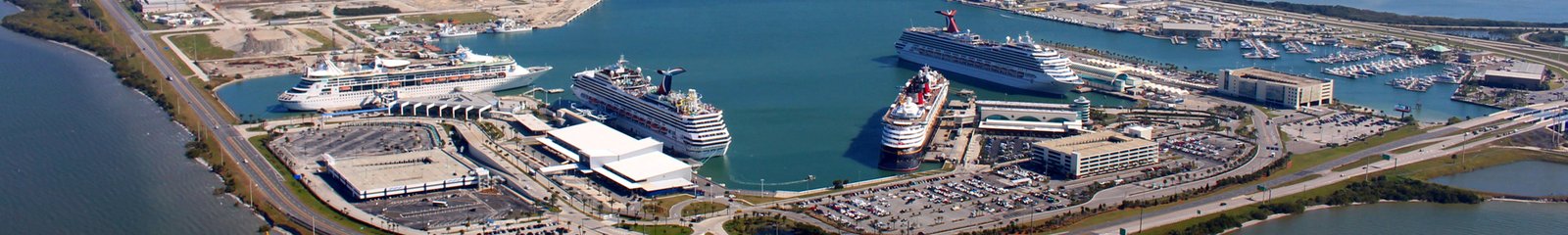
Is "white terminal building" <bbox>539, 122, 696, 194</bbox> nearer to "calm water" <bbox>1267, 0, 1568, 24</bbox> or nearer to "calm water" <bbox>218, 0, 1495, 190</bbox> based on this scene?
"calm water" <bbox>218, 0, 1495, 190</bbox>

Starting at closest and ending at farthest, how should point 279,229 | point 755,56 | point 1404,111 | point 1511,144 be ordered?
1. point 279,229
2. point 1511,144
3. point 1404,111
4. point 755,56

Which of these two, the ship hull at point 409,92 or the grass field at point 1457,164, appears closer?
the grass field at point 1457,164

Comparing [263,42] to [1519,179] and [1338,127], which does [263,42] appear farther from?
[1519,179]

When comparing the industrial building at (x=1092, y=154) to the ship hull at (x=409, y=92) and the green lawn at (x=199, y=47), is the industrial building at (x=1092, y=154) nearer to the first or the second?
the ship hull at (x=409, y=92)

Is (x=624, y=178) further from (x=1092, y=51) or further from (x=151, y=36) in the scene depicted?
(x=151, y=36)

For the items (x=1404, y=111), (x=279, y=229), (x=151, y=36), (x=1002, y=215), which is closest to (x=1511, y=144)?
(x=1404, y=111)

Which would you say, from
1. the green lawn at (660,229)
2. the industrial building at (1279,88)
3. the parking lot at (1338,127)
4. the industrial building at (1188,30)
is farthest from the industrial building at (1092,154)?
the industrial building at (1188,30)
